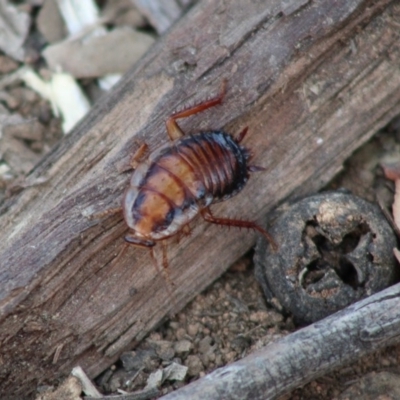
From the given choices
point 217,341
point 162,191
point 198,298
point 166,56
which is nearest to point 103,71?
point 166,56

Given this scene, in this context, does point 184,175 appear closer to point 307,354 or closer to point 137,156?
point 137,156

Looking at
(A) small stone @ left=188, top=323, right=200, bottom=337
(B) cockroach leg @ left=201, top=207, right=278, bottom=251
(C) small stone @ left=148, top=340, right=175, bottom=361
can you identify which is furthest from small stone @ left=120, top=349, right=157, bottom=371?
(B) cockroach leg @ left=201, top=207, right=278, bottom=251

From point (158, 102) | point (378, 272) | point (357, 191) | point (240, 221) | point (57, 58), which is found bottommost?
point (378, 272)

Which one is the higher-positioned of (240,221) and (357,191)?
(240,221)

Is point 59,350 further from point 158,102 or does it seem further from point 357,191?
point 357,191

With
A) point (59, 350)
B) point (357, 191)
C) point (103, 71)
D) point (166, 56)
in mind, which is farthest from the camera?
point (103, 71)

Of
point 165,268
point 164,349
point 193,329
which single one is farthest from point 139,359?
point 165,268

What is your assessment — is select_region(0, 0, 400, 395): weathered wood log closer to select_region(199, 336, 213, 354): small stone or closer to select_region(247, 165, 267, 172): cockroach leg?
select_region(247, 165, 267, 172): cockroach leg
